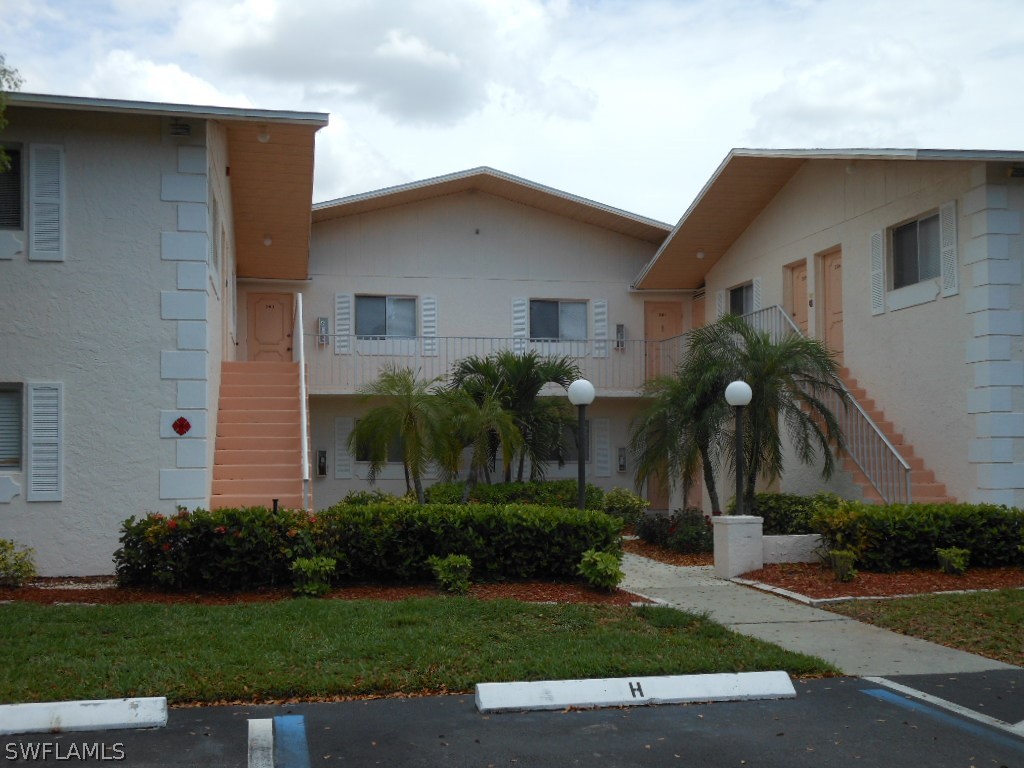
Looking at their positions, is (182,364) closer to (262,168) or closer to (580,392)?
(262,168)

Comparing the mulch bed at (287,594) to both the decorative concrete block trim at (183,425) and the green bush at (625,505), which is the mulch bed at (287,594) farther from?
the green bush at (625,505)

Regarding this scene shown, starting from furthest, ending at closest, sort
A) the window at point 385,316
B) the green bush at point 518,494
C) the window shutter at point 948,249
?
the window at point 385,316 → the green bush at point 518,494 → the window shutter at point 948,249

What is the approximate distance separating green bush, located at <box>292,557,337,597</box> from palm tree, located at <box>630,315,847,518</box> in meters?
6.23

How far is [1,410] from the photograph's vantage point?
1165cm

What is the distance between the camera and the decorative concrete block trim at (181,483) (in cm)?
1185

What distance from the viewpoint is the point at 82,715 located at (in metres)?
6.04

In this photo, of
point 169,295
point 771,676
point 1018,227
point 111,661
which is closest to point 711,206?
point 1018,227

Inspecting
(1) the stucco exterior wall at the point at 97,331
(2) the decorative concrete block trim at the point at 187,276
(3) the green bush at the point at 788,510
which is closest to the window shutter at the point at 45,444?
(1) the stucco exterior wall at the point at 97,331

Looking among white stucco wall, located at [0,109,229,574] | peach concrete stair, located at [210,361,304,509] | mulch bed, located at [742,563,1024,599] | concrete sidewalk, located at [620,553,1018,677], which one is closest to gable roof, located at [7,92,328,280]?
white stucco wall, located at [0,109,229,574]

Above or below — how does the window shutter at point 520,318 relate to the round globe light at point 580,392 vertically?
above

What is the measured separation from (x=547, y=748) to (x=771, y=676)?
2011 mm

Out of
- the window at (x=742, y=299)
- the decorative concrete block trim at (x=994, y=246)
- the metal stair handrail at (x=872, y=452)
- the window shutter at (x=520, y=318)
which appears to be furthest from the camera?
the window shutter at (x=520, y=318)

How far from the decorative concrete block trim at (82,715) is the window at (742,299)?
610 inches

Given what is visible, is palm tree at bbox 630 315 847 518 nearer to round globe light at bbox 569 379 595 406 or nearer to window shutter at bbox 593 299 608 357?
round globe light at bbox 569 379 595 406
